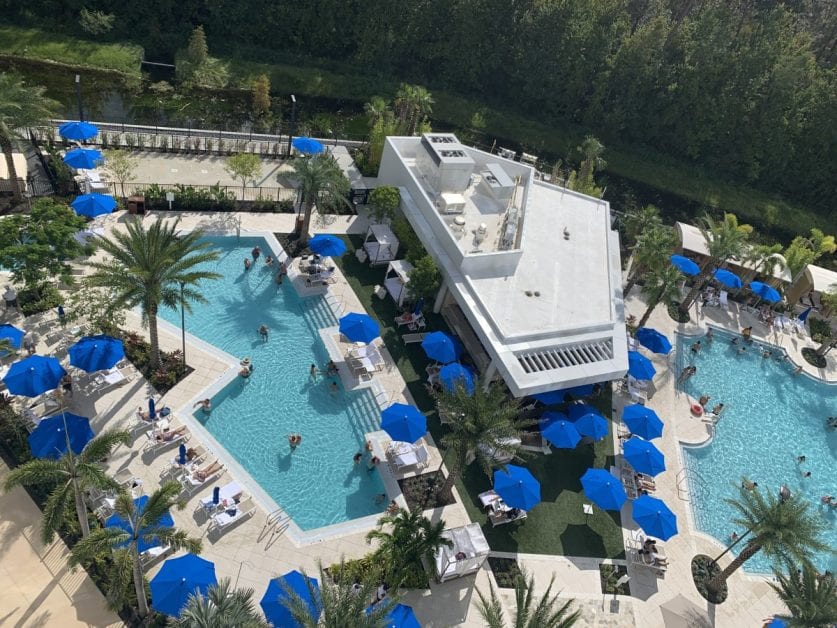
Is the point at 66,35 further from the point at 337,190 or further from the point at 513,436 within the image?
the point at 513,436

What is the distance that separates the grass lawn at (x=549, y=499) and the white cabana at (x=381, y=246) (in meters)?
4.77

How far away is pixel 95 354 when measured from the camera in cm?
2553

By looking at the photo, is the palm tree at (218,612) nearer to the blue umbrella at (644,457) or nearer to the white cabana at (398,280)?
the blue umbrella at (644,457)

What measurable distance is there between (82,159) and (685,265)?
41.5 meters

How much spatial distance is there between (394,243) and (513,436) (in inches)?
720

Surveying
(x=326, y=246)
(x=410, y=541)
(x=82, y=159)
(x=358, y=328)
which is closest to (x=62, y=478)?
(x=410, y=541)

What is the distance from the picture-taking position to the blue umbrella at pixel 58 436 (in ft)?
72.7

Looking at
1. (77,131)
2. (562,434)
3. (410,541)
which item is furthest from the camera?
(77,131)

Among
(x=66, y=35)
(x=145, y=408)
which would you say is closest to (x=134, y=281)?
(x=145, y=408)

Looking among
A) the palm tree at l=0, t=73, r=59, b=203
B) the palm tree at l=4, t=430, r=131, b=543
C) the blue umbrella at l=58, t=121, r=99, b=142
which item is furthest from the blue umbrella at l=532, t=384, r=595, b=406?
the blue umbrella at l=58, t=121, r=99, b=142

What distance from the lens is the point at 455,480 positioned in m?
27.6

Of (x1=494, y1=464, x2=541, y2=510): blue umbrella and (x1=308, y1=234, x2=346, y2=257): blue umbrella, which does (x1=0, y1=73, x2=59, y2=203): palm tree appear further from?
(x1=494, y1=464, x2=541, y2=510): blue umbrella

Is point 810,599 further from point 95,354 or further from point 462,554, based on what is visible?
point 95,354

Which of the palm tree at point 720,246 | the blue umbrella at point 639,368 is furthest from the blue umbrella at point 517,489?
the palm tree at point 720,246
